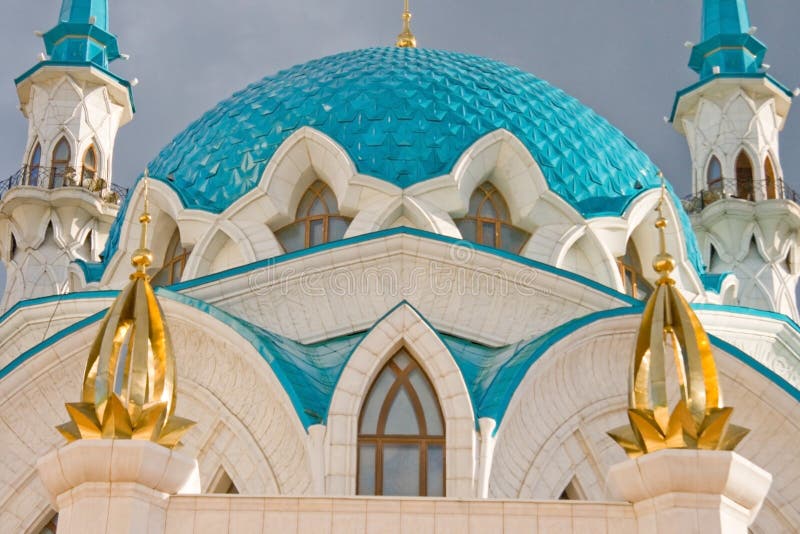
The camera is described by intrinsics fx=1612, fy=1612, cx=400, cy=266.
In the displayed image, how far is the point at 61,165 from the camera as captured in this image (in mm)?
23750

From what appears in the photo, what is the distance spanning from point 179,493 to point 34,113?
605 inches

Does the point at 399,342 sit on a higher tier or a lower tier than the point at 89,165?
lower

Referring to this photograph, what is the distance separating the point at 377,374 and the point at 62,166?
11830 millimetres

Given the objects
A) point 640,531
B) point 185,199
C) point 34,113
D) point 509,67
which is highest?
point 34,113

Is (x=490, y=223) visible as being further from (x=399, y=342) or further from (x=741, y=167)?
(x=741, y=167)

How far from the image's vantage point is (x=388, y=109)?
1730 cm

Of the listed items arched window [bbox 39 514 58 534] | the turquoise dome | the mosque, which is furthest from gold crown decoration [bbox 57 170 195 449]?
the turquoise dome

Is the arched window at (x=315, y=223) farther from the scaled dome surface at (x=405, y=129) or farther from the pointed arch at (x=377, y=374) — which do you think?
the pointed arch at (x=377, y=374)

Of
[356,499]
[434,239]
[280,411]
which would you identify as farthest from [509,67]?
[356,499]

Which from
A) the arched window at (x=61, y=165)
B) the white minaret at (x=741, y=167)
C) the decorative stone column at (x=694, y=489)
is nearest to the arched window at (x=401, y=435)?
the decorative stone column at (x=694, y=489)

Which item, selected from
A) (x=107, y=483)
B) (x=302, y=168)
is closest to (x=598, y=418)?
(x=302, y=168)

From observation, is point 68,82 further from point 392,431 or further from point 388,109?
point 392,431

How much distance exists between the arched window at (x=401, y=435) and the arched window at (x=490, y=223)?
3.52 meters

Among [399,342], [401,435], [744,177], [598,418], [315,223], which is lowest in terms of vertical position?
[401,435]
